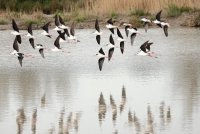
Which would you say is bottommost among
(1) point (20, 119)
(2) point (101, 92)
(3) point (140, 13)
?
(3) point (140, 13)

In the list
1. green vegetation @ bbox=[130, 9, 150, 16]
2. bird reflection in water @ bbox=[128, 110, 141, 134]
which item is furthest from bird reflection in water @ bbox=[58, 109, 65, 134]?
green vegetation @ bbox=[130, 9, 150, 16]

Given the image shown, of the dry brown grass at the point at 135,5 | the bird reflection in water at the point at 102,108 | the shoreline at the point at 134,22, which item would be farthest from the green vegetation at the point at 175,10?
the bird reflection in water at the point at 102,108

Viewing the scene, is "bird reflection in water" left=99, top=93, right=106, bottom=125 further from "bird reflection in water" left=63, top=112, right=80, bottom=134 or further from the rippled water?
"bird reflection in water" left=63, top=112, right=80, bottom=134

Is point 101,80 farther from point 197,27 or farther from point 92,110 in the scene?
point 197,27

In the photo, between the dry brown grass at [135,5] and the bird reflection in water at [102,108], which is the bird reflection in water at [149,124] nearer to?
the bird reflection in water at [102,108]

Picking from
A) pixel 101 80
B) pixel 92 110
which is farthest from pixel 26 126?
pixel 101 80

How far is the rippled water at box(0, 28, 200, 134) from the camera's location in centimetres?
1223

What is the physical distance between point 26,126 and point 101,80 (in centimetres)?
379

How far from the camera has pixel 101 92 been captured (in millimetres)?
14703

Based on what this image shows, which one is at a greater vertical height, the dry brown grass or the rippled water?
the rippled water

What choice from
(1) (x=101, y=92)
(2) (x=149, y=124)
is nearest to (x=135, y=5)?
(1) (x=101, y=92)

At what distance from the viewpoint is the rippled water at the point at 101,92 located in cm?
1223

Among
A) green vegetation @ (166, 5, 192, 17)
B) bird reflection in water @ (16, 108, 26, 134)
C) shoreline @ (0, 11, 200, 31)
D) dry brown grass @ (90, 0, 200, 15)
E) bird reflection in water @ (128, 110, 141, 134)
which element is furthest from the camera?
dry brown grass @ (90, 0, 200, 15)

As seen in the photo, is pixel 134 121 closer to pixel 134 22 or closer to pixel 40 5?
pixel 134 22
